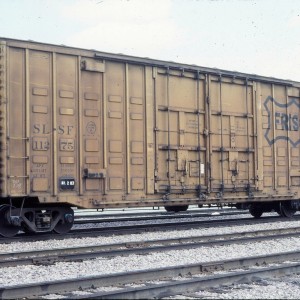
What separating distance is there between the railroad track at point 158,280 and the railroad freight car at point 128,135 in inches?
202

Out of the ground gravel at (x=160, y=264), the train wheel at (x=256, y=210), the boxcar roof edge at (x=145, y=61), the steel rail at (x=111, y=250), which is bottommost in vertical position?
the ground gravel at (x=160, y=264)

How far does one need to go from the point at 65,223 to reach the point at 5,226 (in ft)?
4.53

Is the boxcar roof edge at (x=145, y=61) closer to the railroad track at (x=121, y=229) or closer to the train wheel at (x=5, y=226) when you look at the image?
the train wheel at (x=5, y=226)

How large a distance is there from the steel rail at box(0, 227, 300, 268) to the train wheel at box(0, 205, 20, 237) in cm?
261

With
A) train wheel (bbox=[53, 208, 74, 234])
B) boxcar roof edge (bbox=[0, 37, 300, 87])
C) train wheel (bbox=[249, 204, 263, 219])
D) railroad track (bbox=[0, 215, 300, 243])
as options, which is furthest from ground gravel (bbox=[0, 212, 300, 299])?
train wheel (bbox=[249, 204, 263, 219])

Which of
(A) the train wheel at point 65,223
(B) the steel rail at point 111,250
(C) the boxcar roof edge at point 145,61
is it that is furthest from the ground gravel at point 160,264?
(C) the boxcar roof edge at point 145,61

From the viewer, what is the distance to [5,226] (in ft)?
39.0

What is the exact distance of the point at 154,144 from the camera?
1373cm

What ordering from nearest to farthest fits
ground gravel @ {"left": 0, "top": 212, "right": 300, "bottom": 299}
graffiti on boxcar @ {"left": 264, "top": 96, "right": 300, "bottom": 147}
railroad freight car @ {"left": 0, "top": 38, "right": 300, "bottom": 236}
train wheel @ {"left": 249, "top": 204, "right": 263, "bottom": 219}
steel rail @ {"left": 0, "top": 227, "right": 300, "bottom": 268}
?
ground gravel @ {"left": 0, "top": 212, "right": 300, "bottom": 299} → steel rail @ {"left": 0, "top": 227, "right": 300, "bottom": 268} → railroad freight car @ {"left": 0, "top": 38, "right": 300, "bottom": 236} → graffiti on boxcar @ {"left": 264, "top": 96, "right": 300, "bottom": 147} → train wheel @ {"left": 249, "top": 204, "right": 263, "bottom": 219}

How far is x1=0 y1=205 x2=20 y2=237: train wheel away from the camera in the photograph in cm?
1177

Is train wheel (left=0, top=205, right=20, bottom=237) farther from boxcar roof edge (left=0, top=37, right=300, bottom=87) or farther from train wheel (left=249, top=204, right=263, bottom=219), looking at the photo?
train wheel (left=249, top=204, right=263, bottom=219)

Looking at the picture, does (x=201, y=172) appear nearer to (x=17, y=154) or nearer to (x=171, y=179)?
(x=171, y=179)

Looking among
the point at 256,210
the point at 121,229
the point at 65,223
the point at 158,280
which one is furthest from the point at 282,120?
the point at 158,280

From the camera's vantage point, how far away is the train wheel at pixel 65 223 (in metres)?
12.5
